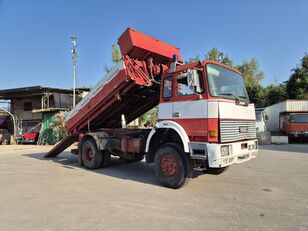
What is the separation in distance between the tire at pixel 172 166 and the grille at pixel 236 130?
39.8 inches

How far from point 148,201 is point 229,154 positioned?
195 centimetres

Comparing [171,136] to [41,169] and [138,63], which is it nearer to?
[138,63]

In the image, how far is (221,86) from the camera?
235 inches

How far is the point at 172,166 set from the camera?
20.0 ft

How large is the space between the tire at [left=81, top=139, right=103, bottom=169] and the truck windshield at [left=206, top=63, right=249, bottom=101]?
448 cm

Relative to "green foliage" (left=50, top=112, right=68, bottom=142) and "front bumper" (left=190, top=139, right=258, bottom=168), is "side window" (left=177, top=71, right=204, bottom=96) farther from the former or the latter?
"green foliage" (left=50, top=112, right=68, bottom=142)

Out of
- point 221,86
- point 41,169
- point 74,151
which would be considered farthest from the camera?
point 74,151

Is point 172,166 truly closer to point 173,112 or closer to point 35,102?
point 173,112

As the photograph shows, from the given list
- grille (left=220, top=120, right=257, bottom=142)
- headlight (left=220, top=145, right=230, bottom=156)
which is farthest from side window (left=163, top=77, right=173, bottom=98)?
headlight (left=220, top=145, right=230, bottom=156)

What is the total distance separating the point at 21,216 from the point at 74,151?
528 centimetres

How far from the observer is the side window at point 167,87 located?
6422 millimetres

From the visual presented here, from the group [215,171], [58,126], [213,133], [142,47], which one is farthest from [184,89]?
[58,126]

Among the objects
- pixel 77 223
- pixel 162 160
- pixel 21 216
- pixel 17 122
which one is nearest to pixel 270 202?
pixel 162 160

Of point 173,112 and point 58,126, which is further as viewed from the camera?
point 58,126
